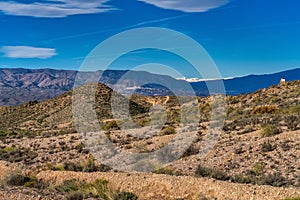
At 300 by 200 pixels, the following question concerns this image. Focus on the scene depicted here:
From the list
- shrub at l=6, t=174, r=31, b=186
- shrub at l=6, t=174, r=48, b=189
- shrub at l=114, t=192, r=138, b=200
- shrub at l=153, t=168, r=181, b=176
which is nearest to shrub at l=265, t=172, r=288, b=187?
shrub at l=153, t=168, r=181, b=176

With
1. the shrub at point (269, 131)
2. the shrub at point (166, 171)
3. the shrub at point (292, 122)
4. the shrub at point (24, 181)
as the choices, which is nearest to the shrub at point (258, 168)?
the shrub at point (166, 171)

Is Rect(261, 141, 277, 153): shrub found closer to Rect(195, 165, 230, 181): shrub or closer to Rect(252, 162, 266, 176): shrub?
Rect(252, 162, 266, 176): shrub

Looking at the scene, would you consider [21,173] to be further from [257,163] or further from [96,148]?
[257,163]

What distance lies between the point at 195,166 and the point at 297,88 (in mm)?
33495

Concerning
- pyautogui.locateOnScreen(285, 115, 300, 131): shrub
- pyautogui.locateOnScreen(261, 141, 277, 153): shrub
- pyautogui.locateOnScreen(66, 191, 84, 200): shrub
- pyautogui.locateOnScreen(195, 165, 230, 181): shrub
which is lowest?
pyautogui.locateOnScreen(66, 191, 84, 200): shrub


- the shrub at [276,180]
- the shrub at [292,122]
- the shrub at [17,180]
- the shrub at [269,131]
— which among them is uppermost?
the shrub at [292,122]

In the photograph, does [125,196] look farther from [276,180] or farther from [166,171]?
[276,180]

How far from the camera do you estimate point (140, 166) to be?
65.0 feet

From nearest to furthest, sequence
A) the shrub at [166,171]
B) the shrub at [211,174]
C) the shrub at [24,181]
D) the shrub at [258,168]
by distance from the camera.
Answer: the shrub at [211,174] → the shrub at [258,168] → the shrub at [24,181] → the shrub at [166,171]

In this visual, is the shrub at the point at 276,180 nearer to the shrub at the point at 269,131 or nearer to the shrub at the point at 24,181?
the shrub at the point at 269,131

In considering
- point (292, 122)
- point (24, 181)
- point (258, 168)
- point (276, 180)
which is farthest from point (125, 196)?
point (292, 122)

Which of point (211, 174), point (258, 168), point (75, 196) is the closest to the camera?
point (75, 196)

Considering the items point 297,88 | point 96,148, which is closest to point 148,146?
point 96,148

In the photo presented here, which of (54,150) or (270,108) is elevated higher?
(270,108)
